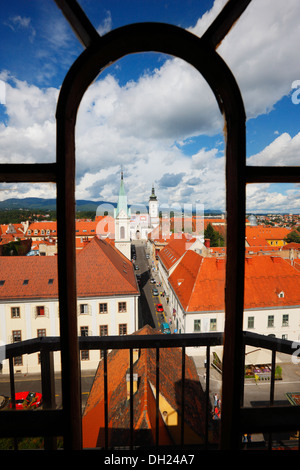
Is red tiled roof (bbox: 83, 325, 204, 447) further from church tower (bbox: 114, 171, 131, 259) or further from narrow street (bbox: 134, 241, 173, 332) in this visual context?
church tower (bbox: 114, 171, 131, 259)

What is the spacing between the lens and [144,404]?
3.33m

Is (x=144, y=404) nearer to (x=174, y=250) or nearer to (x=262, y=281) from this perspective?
(x=262, y=281)

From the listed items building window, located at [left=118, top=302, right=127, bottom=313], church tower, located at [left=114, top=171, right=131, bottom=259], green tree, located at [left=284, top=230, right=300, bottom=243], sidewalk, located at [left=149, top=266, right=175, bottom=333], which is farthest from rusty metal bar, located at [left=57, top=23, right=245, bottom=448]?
church tower, located at [left=114, top=171, right=131, bottom=259]

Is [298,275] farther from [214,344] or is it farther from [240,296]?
[240,296]

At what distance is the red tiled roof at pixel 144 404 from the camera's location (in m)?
2.62

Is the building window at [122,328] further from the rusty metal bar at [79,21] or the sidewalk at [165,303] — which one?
the rusty metal bar at [79,21]

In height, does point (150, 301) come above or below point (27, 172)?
below

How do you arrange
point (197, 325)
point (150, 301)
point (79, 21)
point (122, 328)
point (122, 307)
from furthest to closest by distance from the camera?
point (150, 301), point (122, 307), point (122, 328), point (197, 325), point (79, 21)

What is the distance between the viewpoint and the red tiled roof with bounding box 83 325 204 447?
103 inches

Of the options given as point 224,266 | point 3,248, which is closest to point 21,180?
point 3,248

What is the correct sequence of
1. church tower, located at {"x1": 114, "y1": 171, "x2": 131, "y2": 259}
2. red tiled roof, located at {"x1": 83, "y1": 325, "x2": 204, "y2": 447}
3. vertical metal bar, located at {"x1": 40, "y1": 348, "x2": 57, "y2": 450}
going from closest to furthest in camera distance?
vertical metal bar, located at {"x1": 40, "y1": 348, "x2": 57, "y2": 450}
red tiled roof, located at {"x1": 83, "y1": 325, "x2": 204, "y2": 447}
church tower, located at {"x1": 114, "y1": 171, "x2": 131, "y2": 259}

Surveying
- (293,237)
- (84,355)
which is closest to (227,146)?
(293,237)

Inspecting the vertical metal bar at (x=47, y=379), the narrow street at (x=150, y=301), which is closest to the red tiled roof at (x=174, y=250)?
the narrow street at (x=150, y=301)

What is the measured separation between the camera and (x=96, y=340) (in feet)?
4.66
